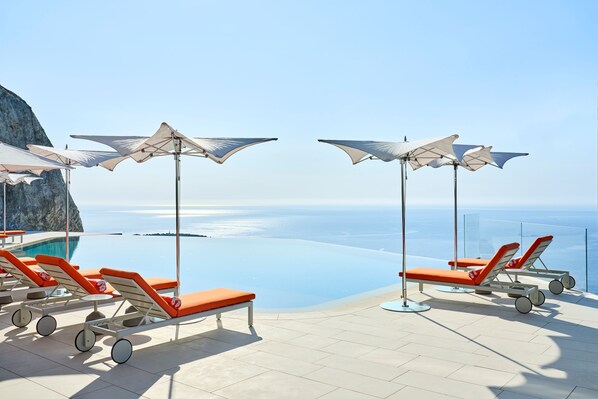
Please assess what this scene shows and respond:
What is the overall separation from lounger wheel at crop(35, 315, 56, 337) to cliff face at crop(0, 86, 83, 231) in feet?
99.9

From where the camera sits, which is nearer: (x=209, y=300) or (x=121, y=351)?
(x=121, y=351)

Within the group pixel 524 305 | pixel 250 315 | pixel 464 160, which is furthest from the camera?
pixel 464 160

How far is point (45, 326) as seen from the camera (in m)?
5.24

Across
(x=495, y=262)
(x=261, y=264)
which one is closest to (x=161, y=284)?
(x=495, y=262)

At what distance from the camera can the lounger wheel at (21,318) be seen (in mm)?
5633

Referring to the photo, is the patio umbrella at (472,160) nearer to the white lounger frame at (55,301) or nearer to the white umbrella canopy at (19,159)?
the white lounger frame at (55,301)

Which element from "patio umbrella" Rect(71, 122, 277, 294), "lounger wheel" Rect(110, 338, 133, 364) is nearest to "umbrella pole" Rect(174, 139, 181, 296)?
"patio umbrella" Rect(71, 122, 277, 294)

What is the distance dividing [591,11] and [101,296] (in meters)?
13.4

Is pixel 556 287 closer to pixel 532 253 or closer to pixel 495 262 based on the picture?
pixel 532 253

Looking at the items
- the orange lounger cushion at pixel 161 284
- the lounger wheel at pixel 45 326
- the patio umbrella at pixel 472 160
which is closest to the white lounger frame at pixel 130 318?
the lounger wheel at pixel 45 326

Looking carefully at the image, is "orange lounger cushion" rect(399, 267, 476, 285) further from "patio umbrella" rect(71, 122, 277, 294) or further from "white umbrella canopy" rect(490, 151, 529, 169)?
"patio umbrella" rect(71, 122, 277, 294)

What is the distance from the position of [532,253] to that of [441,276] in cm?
204

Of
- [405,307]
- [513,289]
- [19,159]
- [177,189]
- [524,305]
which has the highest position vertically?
[19,159]

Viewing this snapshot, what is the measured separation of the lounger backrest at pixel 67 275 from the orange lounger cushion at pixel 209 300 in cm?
109
